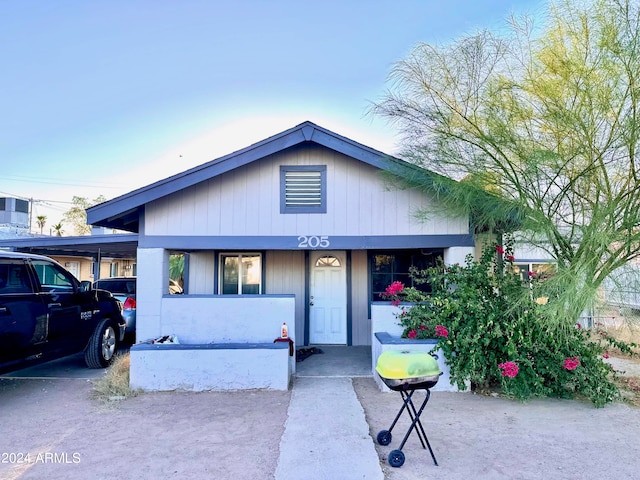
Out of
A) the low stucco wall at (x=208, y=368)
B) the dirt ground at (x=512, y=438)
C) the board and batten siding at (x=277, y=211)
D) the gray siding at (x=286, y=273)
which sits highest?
the board and batten siding at (x=277, y=211)

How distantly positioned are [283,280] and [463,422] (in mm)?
5176

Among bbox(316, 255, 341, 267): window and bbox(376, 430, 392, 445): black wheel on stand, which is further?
bbox(316, 255, 341, 267): window

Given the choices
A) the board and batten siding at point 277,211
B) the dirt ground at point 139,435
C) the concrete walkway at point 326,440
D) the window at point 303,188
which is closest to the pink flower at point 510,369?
the concrete walkway at point 326,440

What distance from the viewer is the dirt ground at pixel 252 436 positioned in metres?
3.16

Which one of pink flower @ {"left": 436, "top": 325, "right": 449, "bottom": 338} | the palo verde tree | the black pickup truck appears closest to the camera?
the palo verde tree

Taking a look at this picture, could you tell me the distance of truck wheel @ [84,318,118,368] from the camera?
6.57 meters

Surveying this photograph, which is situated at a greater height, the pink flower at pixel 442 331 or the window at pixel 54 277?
the window at pixel 54 277

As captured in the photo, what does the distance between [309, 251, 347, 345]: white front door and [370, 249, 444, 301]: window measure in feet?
2.30

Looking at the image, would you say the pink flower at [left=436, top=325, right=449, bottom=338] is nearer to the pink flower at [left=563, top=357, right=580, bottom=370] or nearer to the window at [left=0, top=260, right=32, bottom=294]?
the pink flower at [left=563, top=357, right=580, bottom=370]

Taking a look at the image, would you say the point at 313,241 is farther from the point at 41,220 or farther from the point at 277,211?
the point at 41,220

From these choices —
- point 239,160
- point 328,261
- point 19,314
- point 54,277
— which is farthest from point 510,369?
point 54,277

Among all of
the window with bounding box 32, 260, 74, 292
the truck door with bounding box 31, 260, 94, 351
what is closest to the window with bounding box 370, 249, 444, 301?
the truck door with bounding box 31, 260, 94, 351

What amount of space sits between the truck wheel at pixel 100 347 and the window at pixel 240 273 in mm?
2421

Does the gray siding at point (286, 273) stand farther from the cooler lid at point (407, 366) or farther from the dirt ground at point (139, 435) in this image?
the cooler lid at point (407, 366)
